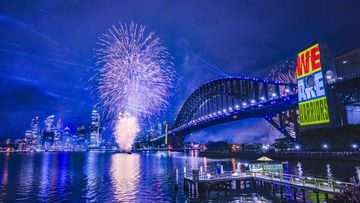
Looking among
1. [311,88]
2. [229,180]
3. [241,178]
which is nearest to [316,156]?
[311,88]

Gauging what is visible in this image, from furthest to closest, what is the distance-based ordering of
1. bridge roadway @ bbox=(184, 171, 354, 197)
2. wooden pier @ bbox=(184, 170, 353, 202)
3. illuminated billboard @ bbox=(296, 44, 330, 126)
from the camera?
illuminated billboard @ bbox=(296, 44, 330, 126) → wooden pier @ bbox=(184, 170, 353, 202) → bridge roadway @ bbox=(184, 171, 354, 197)

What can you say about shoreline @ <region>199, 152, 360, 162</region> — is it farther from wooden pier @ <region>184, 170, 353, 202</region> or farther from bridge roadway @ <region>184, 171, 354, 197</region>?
bridge roadway @ <region>184, 171, 354, 197</region>

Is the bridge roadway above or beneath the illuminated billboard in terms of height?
beneath

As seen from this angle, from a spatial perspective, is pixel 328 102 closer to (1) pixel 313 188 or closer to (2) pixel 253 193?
(2) pixel 253 193

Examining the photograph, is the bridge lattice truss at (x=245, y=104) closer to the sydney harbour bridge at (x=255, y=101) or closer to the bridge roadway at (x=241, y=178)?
the sydney harbour bridge at (x=255, y=101)

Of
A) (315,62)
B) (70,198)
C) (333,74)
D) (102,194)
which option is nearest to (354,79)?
(333,74)

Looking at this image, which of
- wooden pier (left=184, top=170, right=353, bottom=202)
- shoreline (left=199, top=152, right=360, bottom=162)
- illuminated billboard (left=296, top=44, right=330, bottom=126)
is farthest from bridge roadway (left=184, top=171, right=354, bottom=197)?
illuminated billboard (left=296, top=44, right=330, bottom=126)

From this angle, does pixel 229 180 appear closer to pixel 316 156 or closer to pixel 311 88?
pixel 316 156

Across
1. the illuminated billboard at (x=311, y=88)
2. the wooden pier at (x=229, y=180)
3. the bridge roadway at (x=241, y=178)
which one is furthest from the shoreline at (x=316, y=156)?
the bridge roadway at (x=241, y=178)

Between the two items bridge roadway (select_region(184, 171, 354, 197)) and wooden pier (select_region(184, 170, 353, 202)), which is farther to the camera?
wooden pier (select_region(184, 170, 353, 202))
